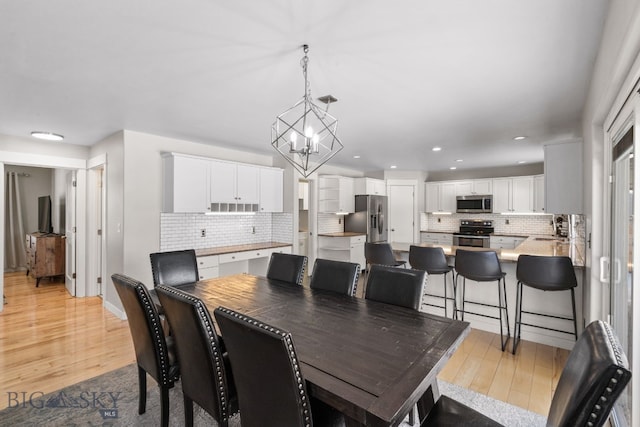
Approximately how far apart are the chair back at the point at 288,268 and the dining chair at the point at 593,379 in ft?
6.73

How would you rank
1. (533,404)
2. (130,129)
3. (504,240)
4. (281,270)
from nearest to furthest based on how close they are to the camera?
(533,404), (281,270), (130,129), (504,240)

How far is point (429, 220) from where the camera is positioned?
25.8 feet

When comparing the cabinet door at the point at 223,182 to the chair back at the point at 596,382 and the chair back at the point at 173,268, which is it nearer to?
the chair back at the point at 173,268

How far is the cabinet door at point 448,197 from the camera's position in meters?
7.23

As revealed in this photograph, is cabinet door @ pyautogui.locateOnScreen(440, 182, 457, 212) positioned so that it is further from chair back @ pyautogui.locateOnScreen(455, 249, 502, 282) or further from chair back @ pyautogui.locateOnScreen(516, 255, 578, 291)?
chair back @ pyautogui.locateOnScreen(516, 255, 578, 291)

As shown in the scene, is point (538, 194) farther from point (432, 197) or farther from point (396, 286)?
point (396, 286)

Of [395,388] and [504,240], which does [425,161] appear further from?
[395,388]

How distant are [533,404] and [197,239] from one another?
4230 millimetres

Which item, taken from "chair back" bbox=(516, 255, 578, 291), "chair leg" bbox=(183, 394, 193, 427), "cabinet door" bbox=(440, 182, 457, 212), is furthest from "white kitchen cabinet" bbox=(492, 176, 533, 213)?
"chair leg" bbox=(183, 394, 193, 427)

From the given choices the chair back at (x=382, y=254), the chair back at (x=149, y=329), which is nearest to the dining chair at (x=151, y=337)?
the chair back at (x=149, y=329)

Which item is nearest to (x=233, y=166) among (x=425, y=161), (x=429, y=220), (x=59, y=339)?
(x=59, y=339)

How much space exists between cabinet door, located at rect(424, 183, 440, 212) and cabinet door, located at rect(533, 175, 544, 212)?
74.3 inches

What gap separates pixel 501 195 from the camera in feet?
21.8

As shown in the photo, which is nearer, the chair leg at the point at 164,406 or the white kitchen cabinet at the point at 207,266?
the chair leg at the point at 164,406
